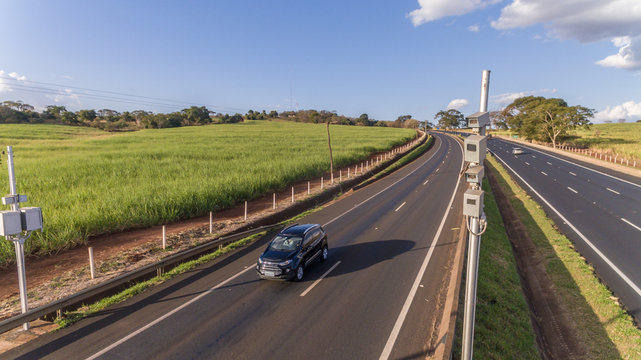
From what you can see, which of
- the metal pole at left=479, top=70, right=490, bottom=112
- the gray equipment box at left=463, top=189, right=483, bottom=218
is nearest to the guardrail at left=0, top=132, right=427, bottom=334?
the gray equipment box at left=463, top=189, right=483, bottom=218

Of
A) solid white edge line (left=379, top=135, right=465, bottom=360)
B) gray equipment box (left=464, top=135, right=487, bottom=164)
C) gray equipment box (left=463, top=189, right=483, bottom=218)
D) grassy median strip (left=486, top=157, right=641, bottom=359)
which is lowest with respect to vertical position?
grassy median strip (left=486, top=157, right=641, bottom=359)

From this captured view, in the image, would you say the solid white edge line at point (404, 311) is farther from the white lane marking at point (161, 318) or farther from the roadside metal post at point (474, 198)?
the white lane marking at point (161, 318)

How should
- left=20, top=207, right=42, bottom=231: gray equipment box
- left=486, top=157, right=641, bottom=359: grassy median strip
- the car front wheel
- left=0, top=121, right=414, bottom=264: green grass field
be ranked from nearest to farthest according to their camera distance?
left=20, top=207, right=42, bottom=231: gray equipment box
left=486, top=157, right=641, bottom=359: grassy median strip
the car front wheel
left=0, top=121, right=414, bottom=264: green grass field

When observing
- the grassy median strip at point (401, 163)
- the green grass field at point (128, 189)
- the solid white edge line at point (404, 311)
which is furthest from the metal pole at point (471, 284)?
the grassy median strip at point (401, 163)

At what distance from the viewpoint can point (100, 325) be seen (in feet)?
28.4

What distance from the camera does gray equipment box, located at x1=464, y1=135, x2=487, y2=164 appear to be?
498 centimetres

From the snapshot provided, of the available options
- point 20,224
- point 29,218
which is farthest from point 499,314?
point 20,224

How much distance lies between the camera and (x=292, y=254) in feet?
36.0

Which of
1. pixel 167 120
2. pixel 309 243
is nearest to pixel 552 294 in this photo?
pixel 309 243

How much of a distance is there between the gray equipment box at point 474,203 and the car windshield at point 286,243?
738 centimetres

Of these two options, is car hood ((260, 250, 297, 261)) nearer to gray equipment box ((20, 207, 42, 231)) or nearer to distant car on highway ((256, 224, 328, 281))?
distant car on highway ((256, 224, 328, 281))

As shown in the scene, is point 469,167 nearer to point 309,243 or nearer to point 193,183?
point 309,243

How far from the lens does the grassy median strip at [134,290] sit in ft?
29.4

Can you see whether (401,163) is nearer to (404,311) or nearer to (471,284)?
(404,311)
